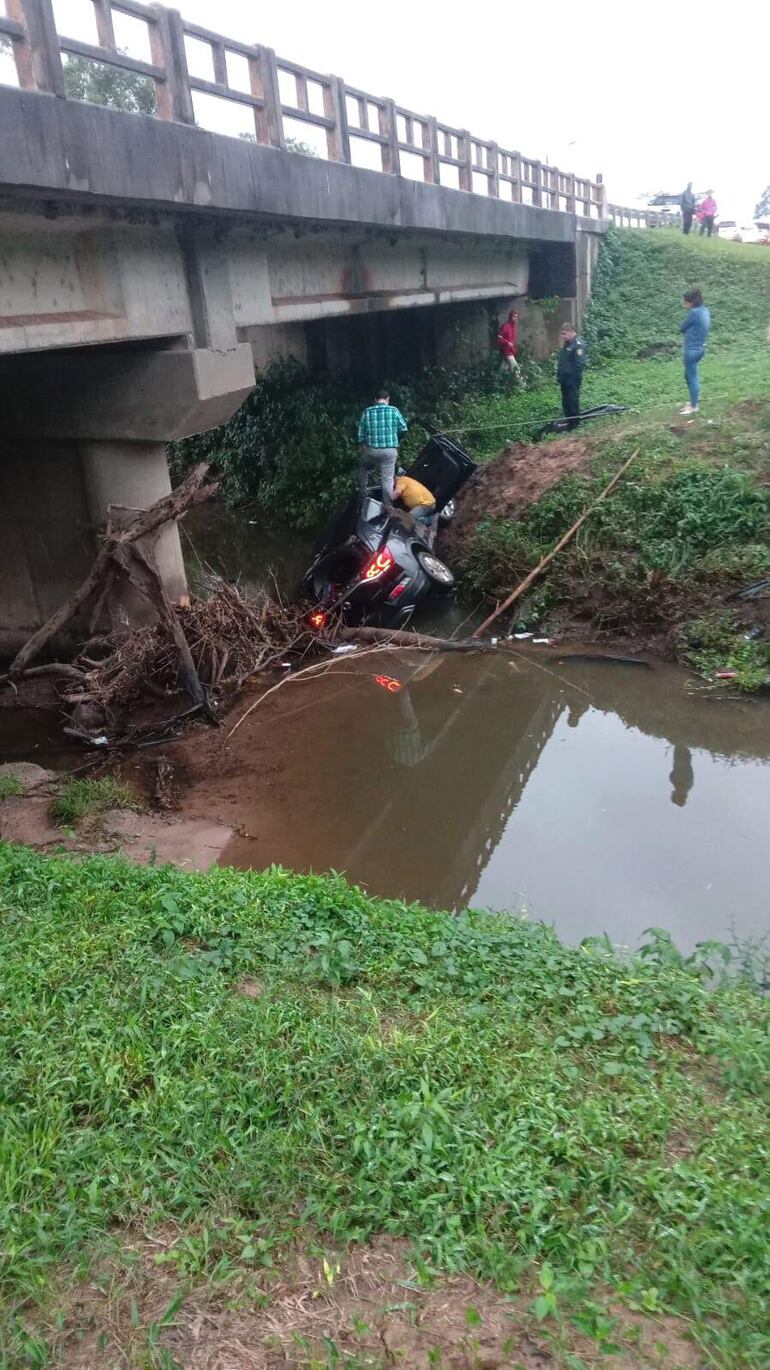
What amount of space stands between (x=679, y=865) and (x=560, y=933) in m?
1.18

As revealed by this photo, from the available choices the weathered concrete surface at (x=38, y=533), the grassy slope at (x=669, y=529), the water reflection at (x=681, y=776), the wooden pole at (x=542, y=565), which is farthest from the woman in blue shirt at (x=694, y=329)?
the weathered concrete surface at (x=38, y=533)

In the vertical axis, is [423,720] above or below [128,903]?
below

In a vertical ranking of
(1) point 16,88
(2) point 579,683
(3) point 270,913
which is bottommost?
(2) point 579,683

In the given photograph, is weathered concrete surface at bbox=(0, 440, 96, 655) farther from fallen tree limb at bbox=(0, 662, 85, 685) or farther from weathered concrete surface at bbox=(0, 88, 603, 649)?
fallen tree limb at bbox=(0, 662, 85, 685)

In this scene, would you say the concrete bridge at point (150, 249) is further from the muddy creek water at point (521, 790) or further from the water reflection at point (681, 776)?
the water reflection at point (681, 776)

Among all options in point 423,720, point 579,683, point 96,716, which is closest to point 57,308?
point 96,716

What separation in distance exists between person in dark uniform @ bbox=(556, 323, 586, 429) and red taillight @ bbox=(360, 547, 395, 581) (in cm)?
550

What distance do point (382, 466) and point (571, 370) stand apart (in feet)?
13.8

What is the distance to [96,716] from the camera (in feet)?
30.3

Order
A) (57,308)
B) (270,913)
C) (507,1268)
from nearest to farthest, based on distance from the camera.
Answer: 1. (507,1268)
2. (270,913)
3. (57,308)

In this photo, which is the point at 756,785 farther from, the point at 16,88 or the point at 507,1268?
the point at 16,88

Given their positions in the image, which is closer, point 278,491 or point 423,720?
point 423,720

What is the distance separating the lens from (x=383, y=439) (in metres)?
12.6

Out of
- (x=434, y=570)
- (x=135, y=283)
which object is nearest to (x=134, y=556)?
(x=135, y=283)
